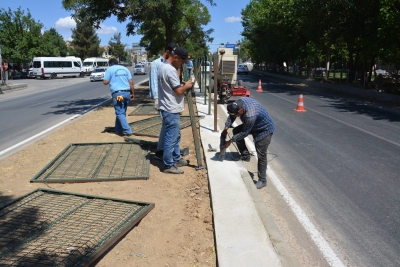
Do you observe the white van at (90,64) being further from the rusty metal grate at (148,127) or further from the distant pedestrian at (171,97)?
the distant pedestrian at (171,97)

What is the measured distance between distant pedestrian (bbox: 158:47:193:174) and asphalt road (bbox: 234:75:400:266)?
1.85 metres

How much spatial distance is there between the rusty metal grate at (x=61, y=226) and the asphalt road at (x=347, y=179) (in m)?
2.24

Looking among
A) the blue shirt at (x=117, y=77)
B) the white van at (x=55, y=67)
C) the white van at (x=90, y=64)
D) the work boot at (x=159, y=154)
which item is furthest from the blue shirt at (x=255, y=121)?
the white van at (x=90, y=64)

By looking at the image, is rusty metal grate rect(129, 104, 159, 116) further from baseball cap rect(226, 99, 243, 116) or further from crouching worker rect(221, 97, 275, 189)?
baseball cap rect(226, 99, 243, 116)

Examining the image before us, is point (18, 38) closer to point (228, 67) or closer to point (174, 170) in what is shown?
point (228, 67)

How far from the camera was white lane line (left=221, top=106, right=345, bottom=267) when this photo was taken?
359 centimetres

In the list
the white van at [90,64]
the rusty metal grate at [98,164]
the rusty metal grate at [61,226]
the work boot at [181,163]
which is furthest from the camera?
Answer: the white van at [90,64]

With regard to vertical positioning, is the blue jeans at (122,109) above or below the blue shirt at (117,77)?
below

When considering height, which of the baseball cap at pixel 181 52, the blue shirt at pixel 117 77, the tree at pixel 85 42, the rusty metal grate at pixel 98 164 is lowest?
the rusty metal grate at pixel 98 164

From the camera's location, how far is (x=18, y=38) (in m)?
46.1

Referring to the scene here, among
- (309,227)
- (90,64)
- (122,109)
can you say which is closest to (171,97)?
(309,227)

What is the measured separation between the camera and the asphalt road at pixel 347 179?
154 inches

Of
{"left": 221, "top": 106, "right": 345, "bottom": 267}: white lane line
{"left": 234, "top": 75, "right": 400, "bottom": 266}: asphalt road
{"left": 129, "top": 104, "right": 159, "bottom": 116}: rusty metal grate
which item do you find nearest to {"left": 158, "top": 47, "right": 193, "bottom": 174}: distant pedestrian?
{"left": 221, "top": 106, "right": 345, "bottom": 267}: white lane line

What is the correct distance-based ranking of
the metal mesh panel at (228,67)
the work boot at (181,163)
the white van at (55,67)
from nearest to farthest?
the work boot at (181,163), the metal mesh panel at (228,67), the white van at (55,67)
